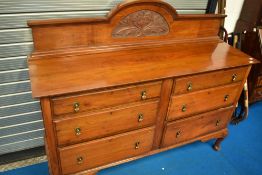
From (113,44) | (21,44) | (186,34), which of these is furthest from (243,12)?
(21,44)

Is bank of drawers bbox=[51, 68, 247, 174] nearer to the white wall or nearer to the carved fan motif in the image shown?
the carved fan motif

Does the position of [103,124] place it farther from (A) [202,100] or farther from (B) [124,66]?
(A) [202,100]

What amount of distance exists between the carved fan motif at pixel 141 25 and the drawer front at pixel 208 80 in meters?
0.49

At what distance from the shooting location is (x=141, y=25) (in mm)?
1869

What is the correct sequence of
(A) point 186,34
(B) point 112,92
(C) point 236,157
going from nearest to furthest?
(B) point 112,92, (A) point 186,34, (C) point 236,157

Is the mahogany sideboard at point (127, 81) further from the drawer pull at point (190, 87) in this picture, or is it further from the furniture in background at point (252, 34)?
the furniture in background at point (252, 34)

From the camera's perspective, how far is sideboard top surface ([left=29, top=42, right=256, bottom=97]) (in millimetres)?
1393

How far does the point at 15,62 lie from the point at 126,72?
2.92ft

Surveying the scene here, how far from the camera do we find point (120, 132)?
173cm

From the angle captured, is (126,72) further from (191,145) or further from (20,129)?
(191,145)

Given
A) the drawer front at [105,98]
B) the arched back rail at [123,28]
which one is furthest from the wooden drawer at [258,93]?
the drawer front at [105,98]

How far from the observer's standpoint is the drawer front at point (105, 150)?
1661 millimetres

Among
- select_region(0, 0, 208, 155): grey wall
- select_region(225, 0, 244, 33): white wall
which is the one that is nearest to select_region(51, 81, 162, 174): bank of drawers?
select_region(0, 0, 208, 155): grey wall

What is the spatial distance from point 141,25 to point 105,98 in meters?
0.70
